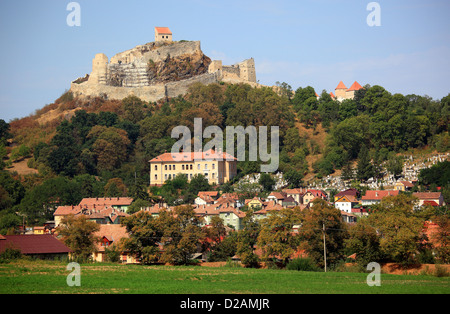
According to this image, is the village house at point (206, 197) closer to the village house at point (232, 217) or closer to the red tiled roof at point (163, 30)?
the village house at point (232, 217)

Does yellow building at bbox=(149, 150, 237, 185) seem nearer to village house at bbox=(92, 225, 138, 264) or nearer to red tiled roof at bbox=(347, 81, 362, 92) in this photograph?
red tiled roof at bbox=(347, 81, 362, 92)

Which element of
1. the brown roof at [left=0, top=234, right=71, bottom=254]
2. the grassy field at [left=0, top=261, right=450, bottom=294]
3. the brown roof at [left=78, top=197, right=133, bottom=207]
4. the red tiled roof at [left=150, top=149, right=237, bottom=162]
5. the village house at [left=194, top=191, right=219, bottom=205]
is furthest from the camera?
the red tiled roof at [left=150, top=149, right=237, bottom=162]

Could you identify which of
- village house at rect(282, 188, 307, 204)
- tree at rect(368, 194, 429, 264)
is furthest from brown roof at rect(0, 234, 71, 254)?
village house at rect(282, 188, 307, 204)

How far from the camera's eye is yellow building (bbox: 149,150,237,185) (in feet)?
294

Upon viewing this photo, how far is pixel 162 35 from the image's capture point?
12256cm

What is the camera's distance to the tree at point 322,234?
4397 centimetres

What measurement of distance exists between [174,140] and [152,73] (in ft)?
70.8

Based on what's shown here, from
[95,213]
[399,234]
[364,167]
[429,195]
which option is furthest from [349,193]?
[399,234]

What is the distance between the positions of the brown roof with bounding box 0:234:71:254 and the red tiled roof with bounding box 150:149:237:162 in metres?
45.1

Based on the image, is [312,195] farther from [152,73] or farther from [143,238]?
[152,73]

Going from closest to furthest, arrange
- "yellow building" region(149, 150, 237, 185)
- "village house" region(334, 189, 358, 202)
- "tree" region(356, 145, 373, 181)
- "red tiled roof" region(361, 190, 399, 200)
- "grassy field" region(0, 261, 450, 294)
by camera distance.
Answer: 1. "grassy field" region(0, 261, 450, 294)
2. "red tiled roof" region(361, 190, 399, 200)
3. "village house" region(334, 189, 358, 202)
4. "tree" region(356, 145, 373, 181)
5. "yellow building" region(149, 150, 237, 185)

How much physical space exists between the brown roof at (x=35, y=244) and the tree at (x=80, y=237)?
51.4 inches
